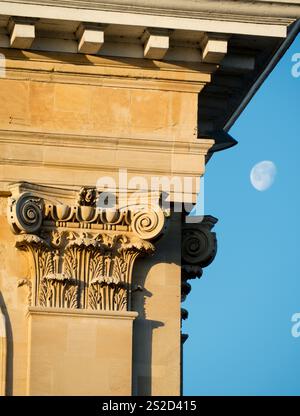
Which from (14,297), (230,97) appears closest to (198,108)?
(230,97)

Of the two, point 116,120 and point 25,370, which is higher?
point 116,120

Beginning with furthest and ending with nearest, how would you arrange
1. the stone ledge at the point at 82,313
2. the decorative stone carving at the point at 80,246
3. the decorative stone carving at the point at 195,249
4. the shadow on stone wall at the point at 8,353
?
the decorative stone carving at the point at 195,249 < the decorative stone carving at the point at 80,246 < the stone ledge at the point at 82,313 < the shadow on stone wall at the point at 8,353

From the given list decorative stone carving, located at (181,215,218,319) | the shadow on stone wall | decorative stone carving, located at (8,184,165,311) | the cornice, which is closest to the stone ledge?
decorative stone carving, located at (8,184,165,311)

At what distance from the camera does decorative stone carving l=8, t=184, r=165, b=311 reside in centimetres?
7869

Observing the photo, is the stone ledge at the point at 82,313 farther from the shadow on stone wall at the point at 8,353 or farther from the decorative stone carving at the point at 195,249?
the decorative stone carving at the point at 195,249

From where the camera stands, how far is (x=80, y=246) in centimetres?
7888

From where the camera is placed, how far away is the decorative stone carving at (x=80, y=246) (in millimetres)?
78688

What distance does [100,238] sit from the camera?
79.2 meters

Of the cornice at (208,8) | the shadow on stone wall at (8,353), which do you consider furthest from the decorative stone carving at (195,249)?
the cornice at (208,8)

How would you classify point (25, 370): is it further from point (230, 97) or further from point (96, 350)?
point (230, 97)

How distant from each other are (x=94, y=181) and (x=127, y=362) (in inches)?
136

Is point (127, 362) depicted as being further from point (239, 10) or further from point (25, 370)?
point (239, 10)

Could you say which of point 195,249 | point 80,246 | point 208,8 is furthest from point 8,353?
point 208,8

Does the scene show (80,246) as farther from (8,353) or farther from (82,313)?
(8,353)
